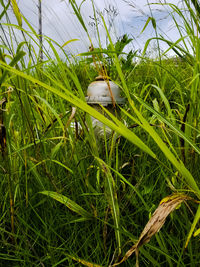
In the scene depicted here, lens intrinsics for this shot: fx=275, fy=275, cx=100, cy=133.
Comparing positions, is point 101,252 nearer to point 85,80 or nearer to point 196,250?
point 196,250

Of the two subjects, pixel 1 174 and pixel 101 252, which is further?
pixel 1 174

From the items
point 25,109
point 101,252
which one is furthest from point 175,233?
point 25,109

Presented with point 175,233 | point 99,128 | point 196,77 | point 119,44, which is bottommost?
point 175,233

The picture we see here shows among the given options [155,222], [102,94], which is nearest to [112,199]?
[155,222]

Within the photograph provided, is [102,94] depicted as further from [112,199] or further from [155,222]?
[155,222]

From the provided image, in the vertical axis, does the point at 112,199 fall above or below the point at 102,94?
below

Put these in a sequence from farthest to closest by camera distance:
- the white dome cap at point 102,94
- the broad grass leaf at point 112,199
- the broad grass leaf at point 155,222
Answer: the white dome cap at point 102,94 < the broad grass leaf at point 112,199 < the broad grass leaf at point 155,222

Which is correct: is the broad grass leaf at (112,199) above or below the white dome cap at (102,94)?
below

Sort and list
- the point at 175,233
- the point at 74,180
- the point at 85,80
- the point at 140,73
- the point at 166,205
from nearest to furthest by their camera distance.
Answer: the point at 166,205 < the point at 175,233 < the point at 74,180 < the point at 85,80 < the point at 140,73

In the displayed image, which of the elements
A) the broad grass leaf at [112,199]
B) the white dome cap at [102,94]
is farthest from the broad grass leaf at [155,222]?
the white dome cap at [102,94]

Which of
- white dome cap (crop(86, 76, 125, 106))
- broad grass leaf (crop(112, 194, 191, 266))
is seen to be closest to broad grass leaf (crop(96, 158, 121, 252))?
broad grass leaf (crop(112, 194, 191, 266))

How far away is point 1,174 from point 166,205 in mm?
668

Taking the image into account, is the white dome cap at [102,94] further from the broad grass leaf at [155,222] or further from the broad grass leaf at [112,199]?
the broad grass leaf at [155,222]

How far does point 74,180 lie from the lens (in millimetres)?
955
